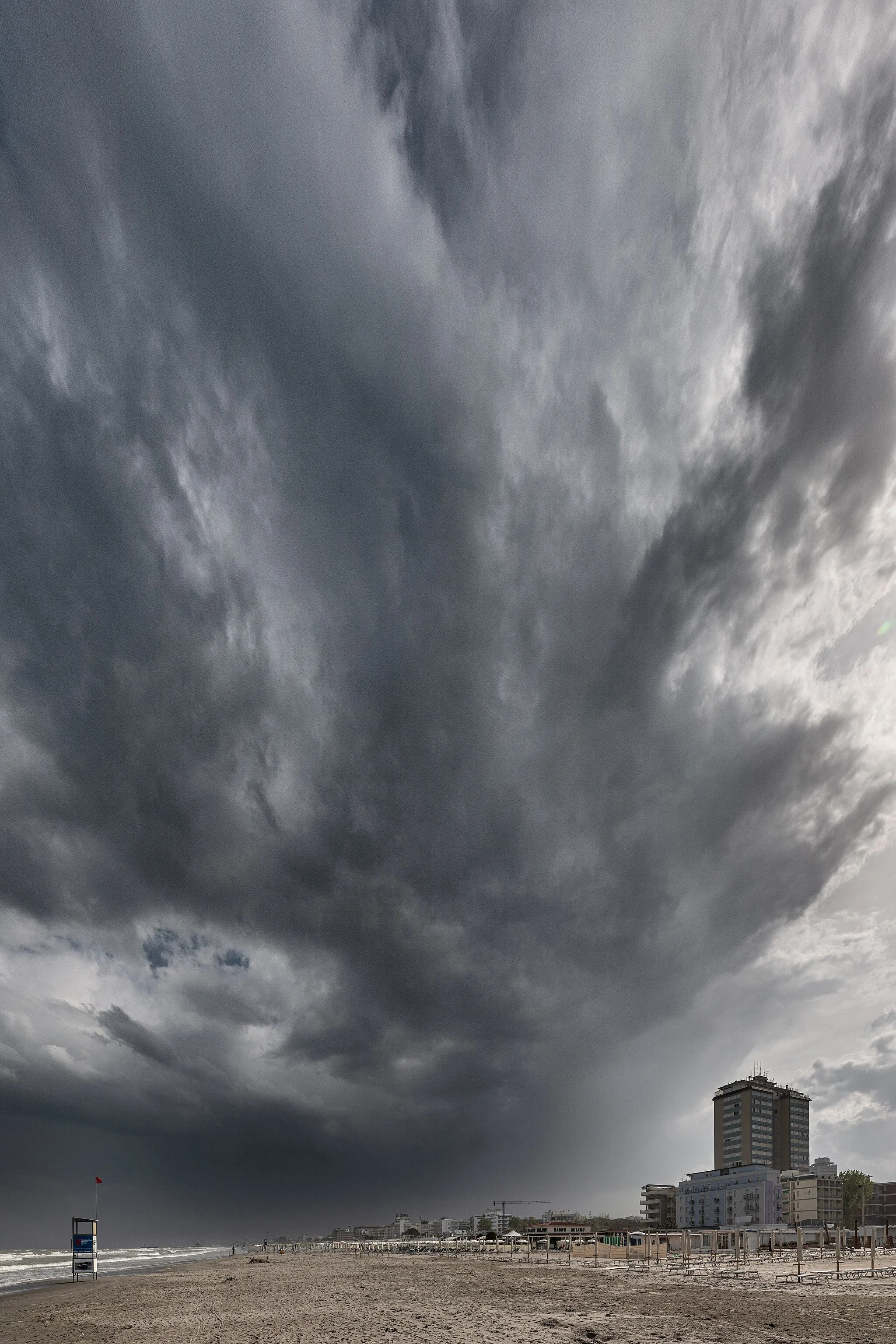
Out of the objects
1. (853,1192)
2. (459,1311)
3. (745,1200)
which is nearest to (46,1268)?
(459,1311)

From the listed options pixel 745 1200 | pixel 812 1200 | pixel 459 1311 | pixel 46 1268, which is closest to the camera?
pixel 459 1311

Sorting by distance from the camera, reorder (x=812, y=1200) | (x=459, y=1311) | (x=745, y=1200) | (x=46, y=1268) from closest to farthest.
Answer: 1. (x=459, y=1311)
2. (x=46, y=1268)
3. (x=812, y=1200)
4. (x=745, y=1200)

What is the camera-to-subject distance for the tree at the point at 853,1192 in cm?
18100

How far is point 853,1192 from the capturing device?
181 meters

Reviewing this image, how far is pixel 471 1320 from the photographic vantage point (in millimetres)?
27984

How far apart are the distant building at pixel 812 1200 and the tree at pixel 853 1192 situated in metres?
1.33

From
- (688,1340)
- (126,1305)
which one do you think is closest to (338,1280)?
(126,1305)

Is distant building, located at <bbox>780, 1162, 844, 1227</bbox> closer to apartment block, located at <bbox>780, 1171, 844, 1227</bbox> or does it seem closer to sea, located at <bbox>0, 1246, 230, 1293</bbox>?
apartment block, located at <bbox>780, 1171, 844, 1227</bbox>

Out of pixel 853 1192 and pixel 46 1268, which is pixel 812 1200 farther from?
pixel 46 1268

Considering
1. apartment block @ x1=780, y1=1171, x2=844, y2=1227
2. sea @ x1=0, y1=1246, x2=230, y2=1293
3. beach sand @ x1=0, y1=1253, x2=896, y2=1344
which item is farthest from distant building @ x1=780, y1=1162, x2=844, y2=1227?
beach sand @ x1=0, y1=1253, x2=896, y2=1344

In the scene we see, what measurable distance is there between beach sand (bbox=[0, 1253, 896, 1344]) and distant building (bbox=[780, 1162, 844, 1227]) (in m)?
161

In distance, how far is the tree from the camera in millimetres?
181000

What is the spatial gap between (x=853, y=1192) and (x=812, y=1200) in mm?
17041

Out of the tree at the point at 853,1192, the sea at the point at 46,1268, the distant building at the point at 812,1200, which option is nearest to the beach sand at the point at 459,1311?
the sea at the point at 46,1268
